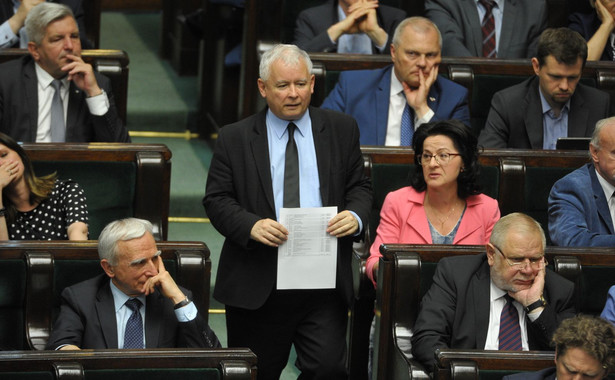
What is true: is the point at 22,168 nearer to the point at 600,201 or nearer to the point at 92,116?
the point at 92,116

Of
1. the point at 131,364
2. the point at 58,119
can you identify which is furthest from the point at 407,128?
the point at 131,364

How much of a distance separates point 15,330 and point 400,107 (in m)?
1.30

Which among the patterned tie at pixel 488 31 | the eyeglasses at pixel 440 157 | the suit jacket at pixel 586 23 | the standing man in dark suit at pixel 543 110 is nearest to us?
the eyeglasses at pixel 440 157

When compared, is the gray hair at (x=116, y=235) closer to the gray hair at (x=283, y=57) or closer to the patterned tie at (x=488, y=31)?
the gray hair at (x=283, y=57)

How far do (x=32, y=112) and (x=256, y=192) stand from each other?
0.90 m

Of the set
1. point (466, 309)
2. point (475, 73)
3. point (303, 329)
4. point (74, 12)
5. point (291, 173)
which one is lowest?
point (303, 329)

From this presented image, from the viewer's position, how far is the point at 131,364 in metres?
2.07

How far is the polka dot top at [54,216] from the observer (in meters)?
2.75

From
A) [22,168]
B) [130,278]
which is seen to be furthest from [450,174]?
[22,168]

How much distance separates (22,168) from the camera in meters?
2.71

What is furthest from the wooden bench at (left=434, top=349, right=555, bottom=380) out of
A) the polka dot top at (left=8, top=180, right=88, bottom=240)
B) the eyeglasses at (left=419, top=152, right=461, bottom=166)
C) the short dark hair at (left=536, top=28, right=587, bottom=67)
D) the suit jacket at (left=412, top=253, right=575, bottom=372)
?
the short dark hair at (left=536, top=28, right=587, bottom=67)

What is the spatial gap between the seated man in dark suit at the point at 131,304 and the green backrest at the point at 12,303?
126 mm

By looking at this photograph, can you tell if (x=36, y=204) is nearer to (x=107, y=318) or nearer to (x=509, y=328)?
(x=107, y=318)

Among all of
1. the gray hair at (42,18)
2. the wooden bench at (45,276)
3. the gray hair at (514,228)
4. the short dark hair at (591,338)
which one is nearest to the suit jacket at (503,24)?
the gray hair at (42,18)
